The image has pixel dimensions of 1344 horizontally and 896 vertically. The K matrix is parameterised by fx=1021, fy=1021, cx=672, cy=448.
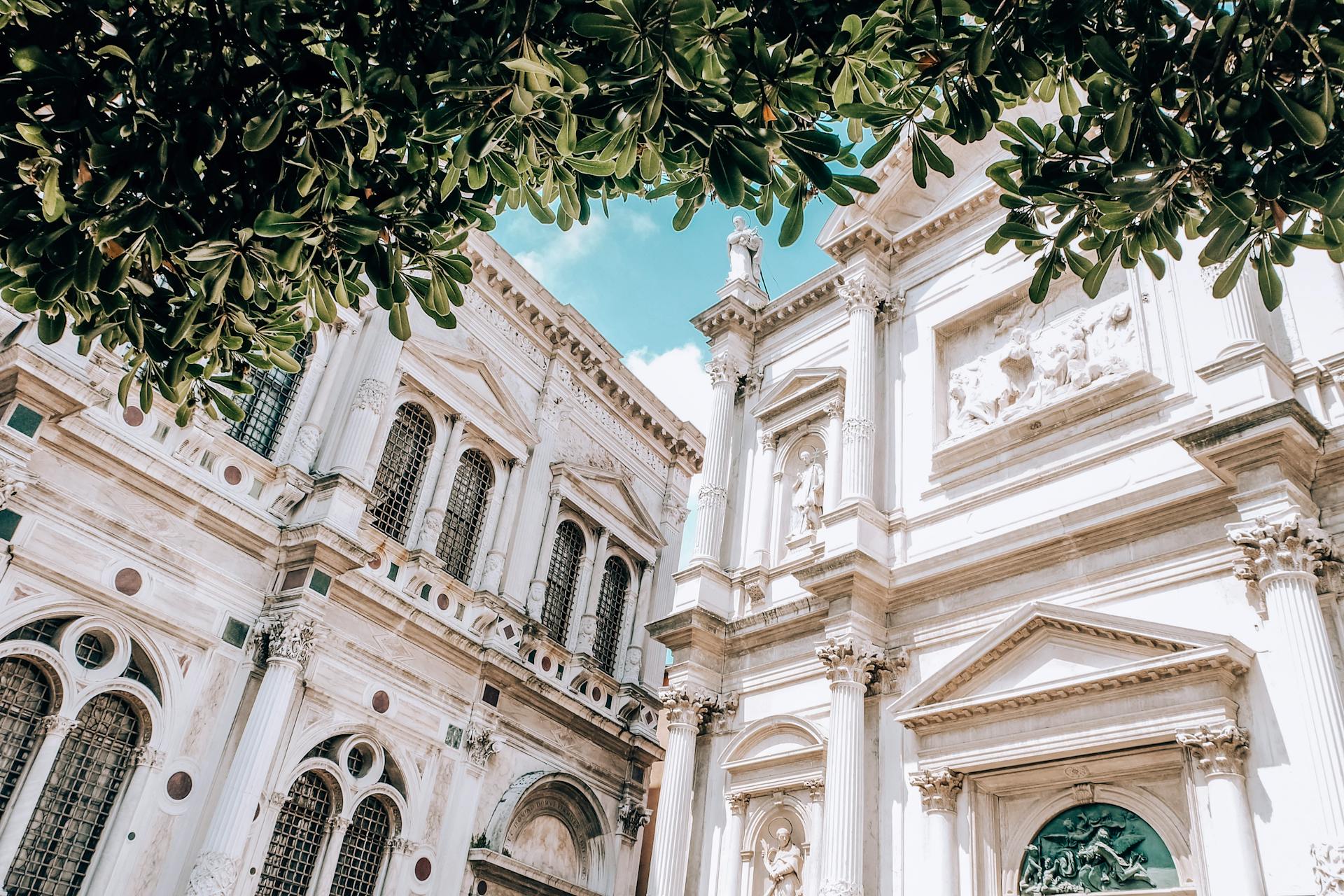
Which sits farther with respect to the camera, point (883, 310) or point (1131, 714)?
point (883, 310)

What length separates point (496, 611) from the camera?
18328 millimetres

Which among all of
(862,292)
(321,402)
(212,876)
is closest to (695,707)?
(212,876)

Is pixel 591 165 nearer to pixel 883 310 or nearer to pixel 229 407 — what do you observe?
pixel 229 407

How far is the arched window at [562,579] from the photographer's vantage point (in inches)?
805

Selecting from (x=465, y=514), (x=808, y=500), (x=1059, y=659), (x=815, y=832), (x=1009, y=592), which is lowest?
(x=815, y=832)

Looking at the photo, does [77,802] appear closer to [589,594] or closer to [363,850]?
[363,850]

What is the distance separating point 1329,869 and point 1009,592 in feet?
14.6

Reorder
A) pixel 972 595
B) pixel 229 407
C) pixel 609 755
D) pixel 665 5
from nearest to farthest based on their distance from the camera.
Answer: pixel 665 5, pixel 229 407, pixel 972 595, pixel 609 755

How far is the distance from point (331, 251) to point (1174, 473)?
9375 millimetres

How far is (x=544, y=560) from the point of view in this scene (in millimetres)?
20203

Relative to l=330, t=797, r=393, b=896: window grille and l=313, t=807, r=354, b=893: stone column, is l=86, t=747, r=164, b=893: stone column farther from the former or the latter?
l=330, t=797, r=393, b=896: window grille

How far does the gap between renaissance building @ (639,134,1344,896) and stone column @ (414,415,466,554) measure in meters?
5.09

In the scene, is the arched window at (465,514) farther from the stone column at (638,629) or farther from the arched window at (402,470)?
the stone column at (638,629)

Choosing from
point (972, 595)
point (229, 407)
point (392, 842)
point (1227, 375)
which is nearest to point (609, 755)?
point (392, 842)
